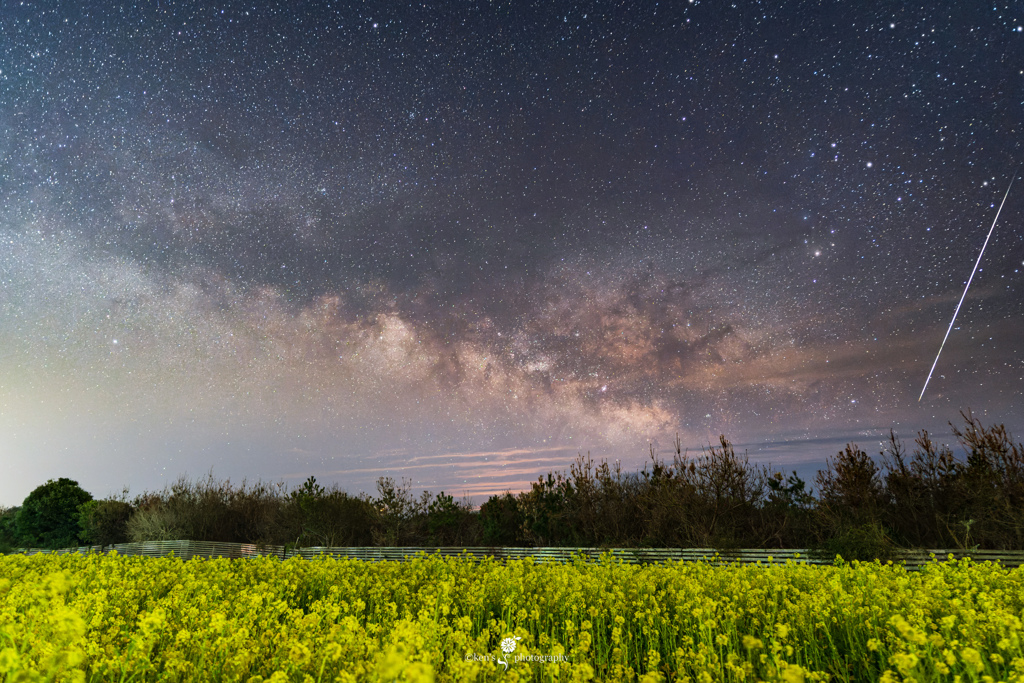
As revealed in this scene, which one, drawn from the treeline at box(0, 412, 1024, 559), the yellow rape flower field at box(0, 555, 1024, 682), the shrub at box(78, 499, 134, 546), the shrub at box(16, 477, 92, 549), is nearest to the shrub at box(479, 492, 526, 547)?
the treeline at box(0, 412, 1024, 559)

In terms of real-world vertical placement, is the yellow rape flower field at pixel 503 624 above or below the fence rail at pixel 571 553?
below

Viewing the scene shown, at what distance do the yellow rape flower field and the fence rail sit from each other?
2001 millimetres

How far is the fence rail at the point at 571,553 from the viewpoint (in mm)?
10991

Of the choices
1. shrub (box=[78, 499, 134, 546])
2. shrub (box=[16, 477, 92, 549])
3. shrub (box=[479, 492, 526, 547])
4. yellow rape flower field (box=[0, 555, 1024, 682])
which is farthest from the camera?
shrub (box=[16, 477, 92, 549])

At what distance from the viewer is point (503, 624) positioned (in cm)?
516

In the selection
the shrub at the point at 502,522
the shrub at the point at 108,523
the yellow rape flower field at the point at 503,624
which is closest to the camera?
the yellow rape flower field at the point at 503,624

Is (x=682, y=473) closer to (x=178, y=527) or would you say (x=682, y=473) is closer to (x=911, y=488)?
(x=911, y=488)

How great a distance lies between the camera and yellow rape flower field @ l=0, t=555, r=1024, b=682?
10.8 feet

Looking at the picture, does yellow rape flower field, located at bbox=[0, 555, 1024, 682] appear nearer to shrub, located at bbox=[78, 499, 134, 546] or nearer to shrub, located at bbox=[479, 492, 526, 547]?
shrub, located at bbox=[479, 492, 526, 547]

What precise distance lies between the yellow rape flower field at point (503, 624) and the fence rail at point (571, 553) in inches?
78.8

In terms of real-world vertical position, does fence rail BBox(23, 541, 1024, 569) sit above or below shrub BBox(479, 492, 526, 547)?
below

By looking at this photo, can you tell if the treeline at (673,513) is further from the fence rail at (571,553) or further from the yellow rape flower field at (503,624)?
the yellow rape flower field at (503,624)

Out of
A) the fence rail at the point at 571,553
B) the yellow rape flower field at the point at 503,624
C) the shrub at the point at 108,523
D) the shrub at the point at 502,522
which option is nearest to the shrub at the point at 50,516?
the shrub at the point at 108,523

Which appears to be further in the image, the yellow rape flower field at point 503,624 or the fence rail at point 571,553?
the fence rail at point 571,553
